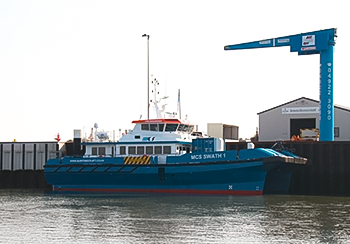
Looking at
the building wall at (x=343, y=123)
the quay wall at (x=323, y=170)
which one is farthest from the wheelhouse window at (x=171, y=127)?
the building wall at (x=343, y=123)

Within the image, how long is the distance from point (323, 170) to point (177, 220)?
11.8 m

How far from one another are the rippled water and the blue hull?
1.19m

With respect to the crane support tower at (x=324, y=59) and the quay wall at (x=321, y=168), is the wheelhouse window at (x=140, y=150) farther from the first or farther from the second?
the crane support tower at (x=324, y=59)

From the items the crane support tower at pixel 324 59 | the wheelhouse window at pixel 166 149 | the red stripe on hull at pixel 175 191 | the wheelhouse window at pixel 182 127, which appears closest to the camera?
the red stripe on hull at pixel 175 191

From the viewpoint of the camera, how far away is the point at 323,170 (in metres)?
27.8

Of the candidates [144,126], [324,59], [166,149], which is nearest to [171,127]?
[166,149]

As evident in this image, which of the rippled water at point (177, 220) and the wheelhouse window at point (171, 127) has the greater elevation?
the wheelhouse window at point (171, 127)

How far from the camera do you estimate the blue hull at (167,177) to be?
85.7 feet

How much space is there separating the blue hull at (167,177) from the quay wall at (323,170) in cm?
123

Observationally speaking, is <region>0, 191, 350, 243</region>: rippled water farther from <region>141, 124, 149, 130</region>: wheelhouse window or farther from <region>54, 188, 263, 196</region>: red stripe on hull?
<region>141, 124, 149, 130</region>: wheelhouse window

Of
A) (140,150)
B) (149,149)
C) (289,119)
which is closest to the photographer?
(149,149)

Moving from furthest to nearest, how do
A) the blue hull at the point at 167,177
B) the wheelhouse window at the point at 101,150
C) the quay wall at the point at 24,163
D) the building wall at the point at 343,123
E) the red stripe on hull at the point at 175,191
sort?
the building wall at the point at 343,123, the quay wall at the point at 24,163, the wheelhouse window at the point at 101,150, the red stripe on hull at the point at 175,191, the blue hull at the point at 167,177

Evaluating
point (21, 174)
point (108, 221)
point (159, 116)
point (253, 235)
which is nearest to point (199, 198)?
point (159, 116)

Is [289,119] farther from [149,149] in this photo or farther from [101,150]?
[101,150]
